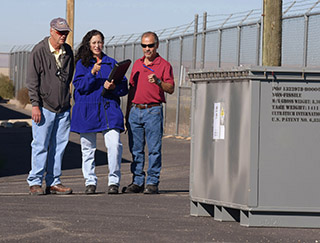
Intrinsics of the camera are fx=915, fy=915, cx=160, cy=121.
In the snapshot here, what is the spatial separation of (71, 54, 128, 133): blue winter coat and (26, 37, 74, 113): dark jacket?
252mm

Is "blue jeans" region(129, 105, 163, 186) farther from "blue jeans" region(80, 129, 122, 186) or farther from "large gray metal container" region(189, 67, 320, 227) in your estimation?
"large gray metal container" region(189, 67, 320, 227)

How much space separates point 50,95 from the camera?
34.5 ft

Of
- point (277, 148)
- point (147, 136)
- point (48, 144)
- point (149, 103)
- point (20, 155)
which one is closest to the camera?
point (277, 148)

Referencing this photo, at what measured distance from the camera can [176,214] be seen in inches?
360

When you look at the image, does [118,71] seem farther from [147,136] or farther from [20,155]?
[20,155]

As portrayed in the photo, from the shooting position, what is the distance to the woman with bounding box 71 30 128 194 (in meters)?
10.8

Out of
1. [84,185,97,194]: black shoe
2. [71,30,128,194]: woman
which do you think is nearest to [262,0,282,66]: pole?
[71,30,128,194]: woman

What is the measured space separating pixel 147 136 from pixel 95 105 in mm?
739

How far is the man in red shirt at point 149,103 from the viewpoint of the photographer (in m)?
10.9

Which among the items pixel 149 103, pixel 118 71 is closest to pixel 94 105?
pixel 118 71

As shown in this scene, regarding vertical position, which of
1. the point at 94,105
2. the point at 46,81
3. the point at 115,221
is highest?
the point at 46,81

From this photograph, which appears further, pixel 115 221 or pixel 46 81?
pixel 46 81

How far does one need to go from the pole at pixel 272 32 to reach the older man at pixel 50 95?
2.28m

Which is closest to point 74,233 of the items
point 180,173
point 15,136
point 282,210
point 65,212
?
point 65,212
